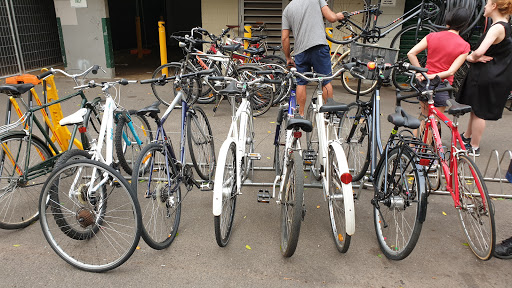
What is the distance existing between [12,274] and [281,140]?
2.56 meters

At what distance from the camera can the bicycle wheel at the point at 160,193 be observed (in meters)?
2.92

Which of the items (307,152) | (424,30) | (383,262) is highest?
(424,30)

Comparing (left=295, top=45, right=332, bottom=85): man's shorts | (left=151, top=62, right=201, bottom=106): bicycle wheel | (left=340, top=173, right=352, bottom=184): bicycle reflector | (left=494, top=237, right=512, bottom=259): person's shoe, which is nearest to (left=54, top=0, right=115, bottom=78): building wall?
(left=151, top=62, right=201, bottom=106): bicycle wheel

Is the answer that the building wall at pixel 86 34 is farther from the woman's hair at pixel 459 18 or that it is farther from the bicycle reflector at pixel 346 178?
the bicycle reflector at pixel 346 178

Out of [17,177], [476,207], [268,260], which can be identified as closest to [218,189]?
[268,260]

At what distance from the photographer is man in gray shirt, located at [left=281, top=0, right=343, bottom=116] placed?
15.0 ft

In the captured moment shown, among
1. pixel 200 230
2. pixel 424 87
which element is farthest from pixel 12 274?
pixel 424 87

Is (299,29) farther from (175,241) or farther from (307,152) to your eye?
(175,241)

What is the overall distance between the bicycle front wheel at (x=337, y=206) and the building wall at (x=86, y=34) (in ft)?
24.7

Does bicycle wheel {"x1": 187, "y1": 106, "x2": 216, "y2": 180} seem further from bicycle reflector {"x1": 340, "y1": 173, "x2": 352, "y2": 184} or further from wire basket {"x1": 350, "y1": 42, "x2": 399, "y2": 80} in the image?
wire basket {"x1": 350, "y1": 42, "x2": 399, "y2": 80}

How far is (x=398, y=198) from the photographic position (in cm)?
281

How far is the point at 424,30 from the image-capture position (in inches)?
316

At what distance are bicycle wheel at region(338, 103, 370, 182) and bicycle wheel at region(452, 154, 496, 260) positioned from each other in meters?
0.96

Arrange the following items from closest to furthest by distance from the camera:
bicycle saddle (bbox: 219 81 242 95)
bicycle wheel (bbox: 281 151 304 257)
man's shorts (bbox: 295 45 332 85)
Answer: bicycle wheel (bbox: 281 151 304 257), bicycle saddle (bbox: 219 81 242 95), man's shorts (bbox: 295 45 332 85)
